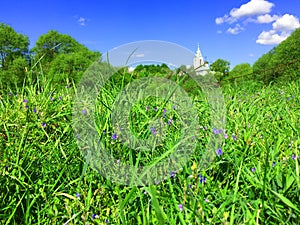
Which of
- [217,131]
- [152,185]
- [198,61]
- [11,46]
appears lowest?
[152,185]

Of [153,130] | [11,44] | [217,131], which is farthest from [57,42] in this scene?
[217,131]

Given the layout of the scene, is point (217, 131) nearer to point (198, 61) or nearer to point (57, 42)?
point (198, 61)

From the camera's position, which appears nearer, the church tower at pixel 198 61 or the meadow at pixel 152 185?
the meadow at pixel 152 185

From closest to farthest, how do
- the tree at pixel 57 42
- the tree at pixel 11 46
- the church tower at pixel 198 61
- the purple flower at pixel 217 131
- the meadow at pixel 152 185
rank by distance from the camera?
the meadow at pixel 152 185, the purple flower at pixel 217 131, the church tower at pixel 198 61, the tree at pixel 11 46, the tree at pixel 57 42

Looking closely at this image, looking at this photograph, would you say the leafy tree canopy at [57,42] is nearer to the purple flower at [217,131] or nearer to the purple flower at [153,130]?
the purple flower at [153,130]

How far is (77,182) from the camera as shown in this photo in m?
1.72

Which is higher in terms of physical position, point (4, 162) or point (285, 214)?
point (4, 162)

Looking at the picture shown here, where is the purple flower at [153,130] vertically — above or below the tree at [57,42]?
below

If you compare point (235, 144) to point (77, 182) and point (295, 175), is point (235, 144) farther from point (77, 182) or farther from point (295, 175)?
point (77, 182)

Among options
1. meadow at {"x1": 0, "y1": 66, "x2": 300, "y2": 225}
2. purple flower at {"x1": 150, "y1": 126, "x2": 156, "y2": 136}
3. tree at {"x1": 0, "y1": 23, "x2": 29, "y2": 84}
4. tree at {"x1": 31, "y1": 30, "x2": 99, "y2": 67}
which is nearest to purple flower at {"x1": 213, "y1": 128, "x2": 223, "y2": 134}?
meadow at {"x1": 0, "y1": 66, "x2": 300, "y2": 225}

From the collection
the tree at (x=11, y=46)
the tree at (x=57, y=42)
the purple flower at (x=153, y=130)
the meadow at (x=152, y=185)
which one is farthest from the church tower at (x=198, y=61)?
the tree at (x=57, y=42)

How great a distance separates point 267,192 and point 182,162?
1.59 ft

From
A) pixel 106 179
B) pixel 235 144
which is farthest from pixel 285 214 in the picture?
pixel 106 179

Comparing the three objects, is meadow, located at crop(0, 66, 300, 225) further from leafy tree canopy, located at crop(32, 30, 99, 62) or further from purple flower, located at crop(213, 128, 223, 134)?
leafy tree canopy, located at crop(32, 30, 99, 62)
